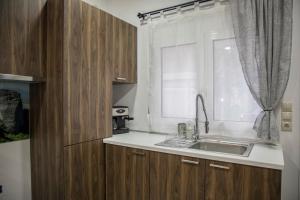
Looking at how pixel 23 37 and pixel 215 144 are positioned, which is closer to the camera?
pixel 23 37

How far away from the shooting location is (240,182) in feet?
4.68

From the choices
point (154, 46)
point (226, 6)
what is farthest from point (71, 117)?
point (226, 6)

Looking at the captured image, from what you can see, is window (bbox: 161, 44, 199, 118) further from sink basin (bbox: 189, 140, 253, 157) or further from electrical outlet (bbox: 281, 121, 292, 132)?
electrical outlet (bbox: 281, 121, 292, 132)

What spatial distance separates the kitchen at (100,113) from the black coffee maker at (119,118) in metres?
0.22

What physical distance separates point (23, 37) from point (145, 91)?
4.45 ft

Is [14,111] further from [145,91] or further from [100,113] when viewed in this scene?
[145,91]

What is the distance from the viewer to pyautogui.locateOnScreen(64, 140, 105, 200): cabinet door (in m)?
1.79

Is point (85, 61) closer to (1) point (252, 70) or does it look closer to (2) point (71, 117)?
(2) point (71, 117)

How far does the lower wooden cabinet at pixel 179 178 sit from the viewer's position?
1.38 meters

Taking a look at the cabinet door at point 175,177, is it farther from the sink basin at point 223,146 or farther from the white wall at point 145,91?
the white wall at point 145,91

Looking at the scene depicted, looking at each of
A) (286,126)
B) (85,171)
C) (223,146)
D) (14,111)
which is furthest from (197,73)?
(14,111)

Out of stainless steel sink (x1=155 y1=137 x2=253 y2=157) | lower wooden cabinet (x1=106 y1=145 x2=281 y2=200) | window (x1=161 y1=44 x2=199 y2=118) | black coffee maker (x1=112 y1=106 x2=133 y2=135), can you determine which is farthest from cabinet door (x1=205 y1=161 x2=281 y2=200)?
black coffee maker (x1=112 y1=106 x2=133 y2=135)

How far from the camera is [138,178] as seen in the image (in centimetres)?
189

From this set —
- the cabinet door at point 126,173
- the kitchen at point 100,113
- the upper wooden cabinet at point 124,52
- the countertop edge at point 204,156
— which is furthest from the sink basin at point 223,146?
the upper wooden cabinet at point 124,52
